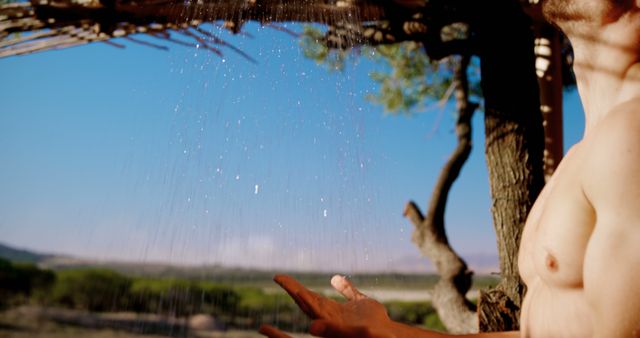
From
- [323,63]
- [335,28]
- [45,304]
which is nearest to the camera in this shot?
[335,28]

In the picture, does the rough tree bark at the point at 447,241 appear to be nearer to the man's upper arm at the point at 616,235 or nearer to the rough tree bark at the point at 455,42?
the rough tree bark at the point at 455,42

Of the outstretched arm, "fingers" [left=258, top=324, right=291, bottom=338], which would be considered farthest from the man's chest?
"fingers" [left=258, top=324, right=291, bottom=338]

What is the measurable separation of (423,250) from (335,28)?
163 centimetres

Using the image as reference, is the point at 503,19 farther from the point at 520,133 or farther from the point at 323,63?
the point at 323,63

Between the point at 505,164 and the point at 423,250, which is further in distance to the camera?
the point at 423,250

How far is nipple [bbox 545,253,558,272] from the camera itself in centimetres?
96

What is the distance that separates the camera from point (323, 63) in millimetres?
5293

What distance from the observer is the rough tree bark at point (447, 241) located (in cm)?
369

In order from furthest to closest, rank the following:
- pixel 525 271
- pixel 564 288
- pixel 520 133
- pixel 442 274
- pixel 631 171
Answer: pixel 442 274 → pixel 520 133 → pixel 525 271 → pixel 564 288 → pixel 631 171

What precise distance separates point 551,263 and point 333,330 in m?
0.39

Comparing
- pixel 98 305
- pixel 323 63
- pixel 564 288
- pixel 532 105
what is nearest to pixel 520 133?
pixel 532 105

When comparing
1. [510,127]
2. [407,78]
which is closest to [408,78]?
[407,78]

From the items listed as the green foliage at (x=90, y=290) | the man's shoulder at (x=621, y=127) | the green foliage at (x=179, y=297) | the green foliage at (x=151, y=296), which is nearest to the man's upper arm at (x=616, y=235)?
the man's shoulder at (x=621, y=127)

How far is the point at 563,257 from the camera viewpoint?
3.08ft
